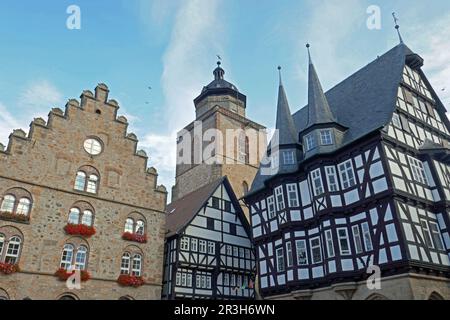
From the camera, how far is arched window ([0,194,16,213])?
61.9 ft

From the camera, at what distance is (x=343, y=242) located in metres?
18.8

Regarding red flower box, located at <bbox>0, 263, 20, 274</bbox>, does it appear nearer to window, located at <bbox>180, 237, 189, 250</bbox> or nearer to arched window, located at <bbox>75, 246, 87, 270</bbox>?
arched window, located at <bbox>75, 246, 87, 270</bbox>

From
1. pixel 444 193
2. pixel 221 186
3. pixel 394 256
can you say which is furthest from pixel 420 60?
pixel 221 186

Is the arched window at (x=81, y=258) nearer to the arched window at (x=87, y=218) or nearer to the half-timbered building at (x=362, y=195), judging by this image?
the arched window at (x=87, y=218)

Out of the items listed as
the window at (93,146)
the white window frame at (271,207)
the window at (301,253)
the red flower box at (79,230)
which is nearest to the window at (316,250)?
the window at (301,253)

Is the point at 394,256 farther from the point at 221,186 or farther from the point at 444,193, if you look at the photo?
the point at 221,186

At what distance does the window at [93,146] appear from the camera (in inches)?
901

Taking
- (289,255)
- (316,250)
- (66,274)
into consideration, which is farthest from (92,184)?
(316,250)

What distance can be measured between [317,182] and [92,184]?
43.0ft

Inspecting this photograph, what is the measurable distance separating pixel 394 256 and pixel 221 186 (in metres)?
15.3

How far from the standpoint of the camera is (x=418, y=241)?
17.3 m

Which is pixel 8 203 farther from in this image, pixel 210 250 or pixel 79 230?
pixel 210 250

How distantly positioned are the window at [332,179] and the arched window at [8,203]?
53.9ft
